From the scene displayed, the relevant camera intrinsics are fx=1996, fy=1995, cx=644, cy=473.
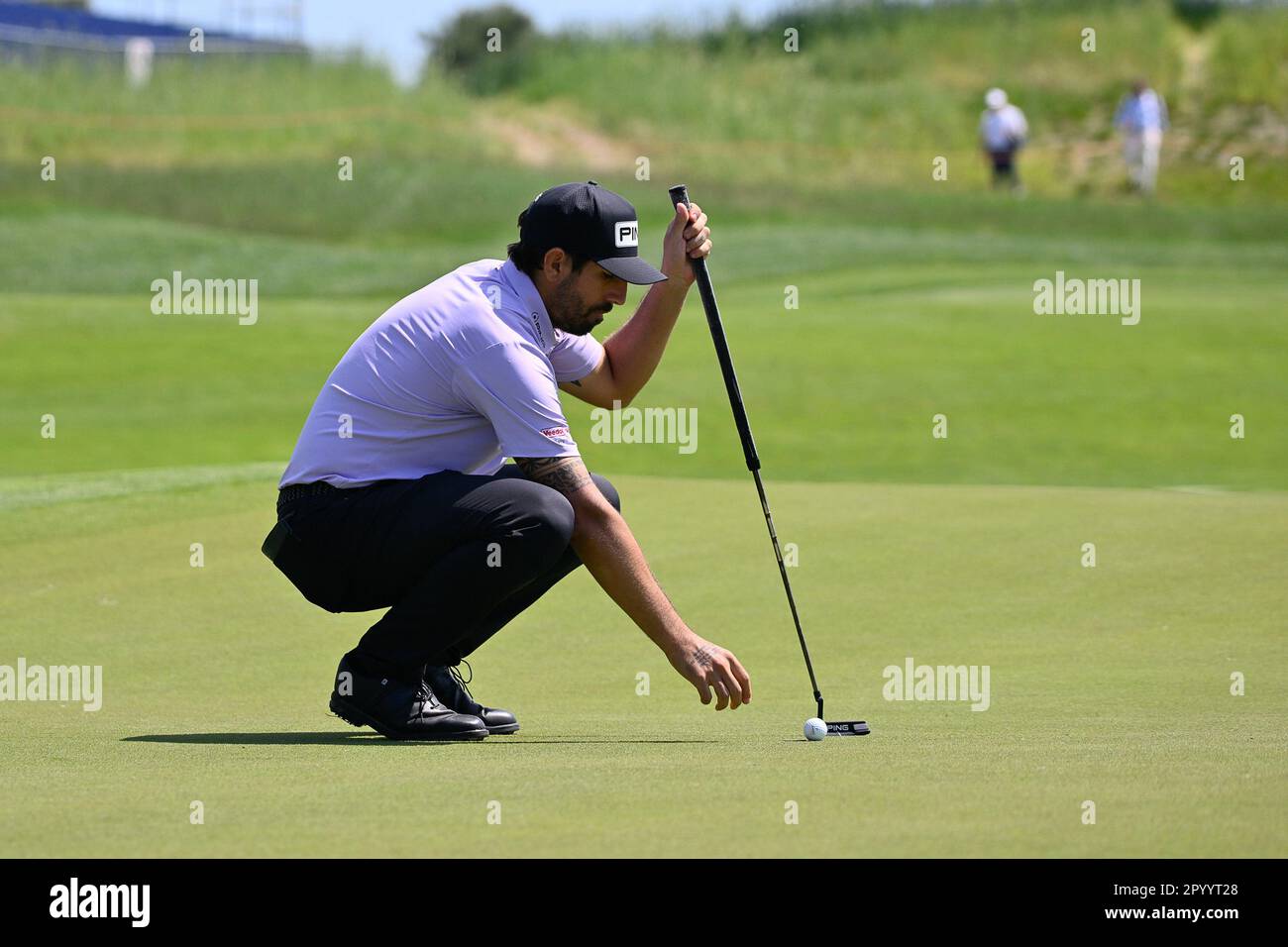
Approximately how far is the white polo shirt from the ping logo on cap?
0.26 m

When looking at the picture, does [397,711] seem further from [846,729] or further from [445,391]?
[846,729]

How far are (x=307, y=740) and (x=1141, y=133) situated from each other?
105ft

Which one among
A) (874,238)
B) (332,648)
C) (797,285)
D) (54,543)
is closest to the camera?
(332,648)

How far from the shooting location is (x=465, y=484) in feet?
16.8

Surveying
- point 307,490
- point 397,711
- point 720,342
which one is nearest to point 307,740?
point 397,711

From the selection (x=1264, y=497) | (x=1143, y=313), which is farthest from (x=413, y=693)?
(x=1143, y=313)

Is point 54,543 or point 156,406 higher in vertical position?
point 156,406

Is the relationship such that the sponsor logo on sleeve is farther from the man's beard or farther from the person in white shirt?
the person in white shirt

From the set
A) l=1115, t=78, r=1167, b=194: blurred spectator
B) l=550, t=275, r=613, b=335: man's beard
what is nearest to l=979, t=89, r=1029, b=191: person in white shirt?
l=1115, t=78, r=1167, b=194: blurred spectator

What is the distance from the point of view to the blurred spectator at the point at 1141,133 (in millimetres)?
34125
